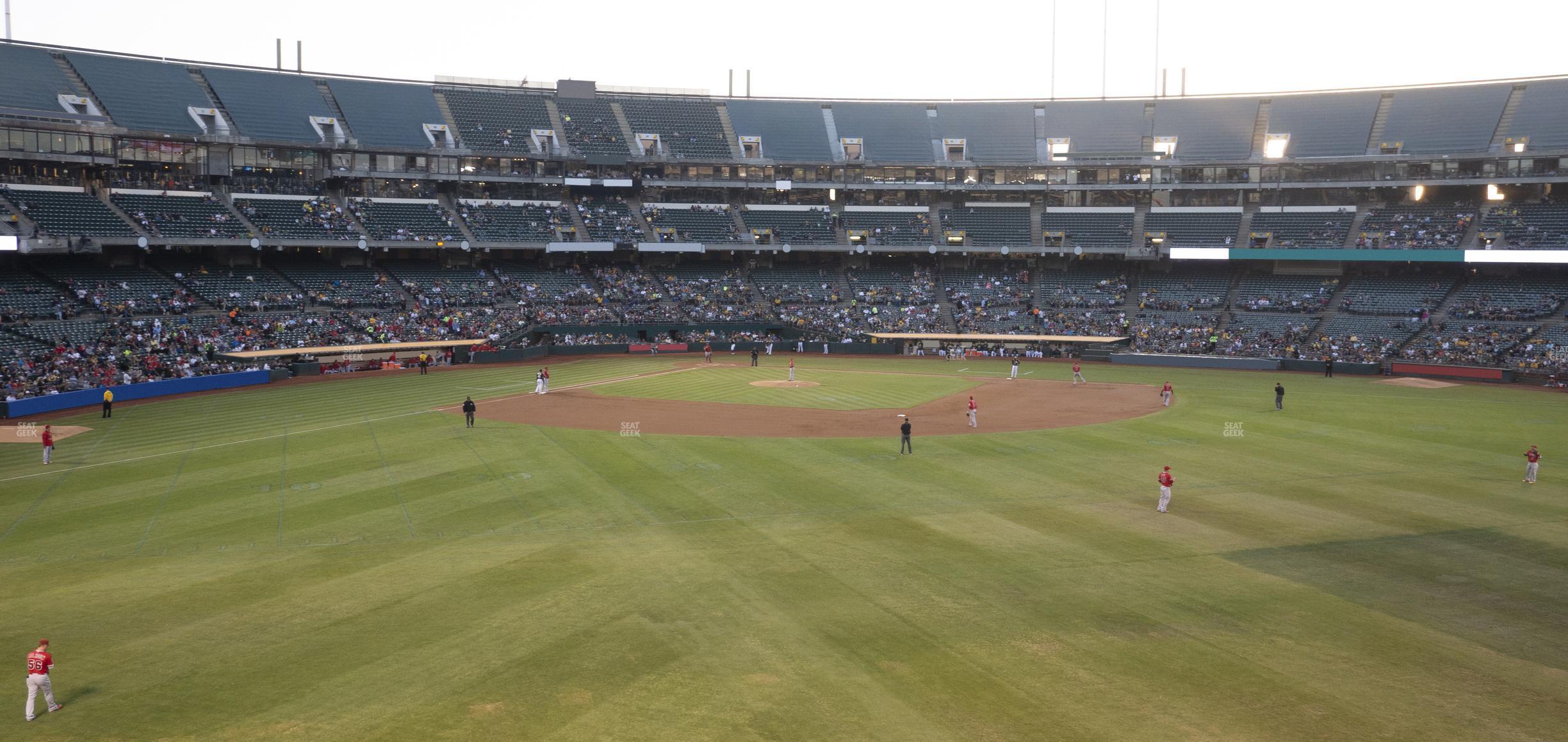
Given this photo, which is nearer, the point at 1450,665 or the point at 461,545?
the point at 1450,665

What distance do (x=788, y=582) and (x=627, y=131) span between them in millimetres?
75219

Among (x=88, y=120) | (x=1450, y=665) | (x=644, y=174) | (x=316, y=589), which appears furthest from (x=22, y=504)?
(x=644, y=174)

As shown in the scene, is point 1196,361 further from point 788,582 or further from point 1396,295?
point 788,582

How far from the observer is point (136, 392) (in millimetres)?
48719

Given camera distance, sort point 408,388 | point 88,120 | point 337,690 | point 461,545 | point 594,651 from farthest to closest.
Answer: point 88,120
point 408,388
point 461,545
point 594,651
point 337,690

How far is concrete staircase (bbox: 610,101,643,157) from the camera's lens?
286 feet

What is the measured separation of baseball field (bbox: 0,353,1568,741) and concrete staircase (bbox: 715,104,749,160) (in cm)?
5540

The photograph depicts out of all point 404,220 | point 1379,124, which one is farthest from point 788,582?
point 1379,124

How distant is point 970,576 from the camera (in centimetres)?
2025

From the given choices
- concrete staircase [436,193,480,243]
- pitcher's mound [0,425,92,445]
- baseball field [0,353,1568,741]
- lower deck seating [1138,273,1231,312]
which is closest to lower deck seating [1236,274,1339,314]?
lower deck seating [1138,273,1231,312]

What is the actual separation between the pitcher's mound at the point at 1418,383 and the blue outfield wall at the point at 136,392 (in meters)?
66.7

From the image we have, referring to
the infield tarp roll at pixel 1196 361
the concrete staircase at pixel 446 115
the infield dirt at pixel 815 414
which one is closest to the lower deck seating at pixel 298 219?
the concrete staircase at pixel 446 115

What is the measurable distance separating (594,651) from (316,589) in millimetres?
7208

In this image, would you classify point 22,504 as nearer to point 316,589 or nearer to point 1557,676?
point 316,589
